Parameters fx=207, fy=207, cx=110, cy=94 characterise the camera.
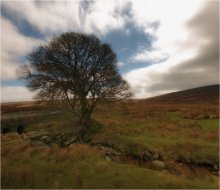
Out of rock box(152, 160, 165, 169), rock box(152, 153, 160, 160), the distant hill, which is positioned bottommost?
rock box(152, 160, 165, 169)

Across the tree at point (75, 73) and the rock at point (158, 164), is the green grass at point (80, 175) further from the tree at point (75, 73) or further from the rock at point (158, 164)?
the tree at point (75, 73)

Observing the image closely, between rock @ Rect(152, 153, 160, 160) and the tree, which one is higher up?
the tree

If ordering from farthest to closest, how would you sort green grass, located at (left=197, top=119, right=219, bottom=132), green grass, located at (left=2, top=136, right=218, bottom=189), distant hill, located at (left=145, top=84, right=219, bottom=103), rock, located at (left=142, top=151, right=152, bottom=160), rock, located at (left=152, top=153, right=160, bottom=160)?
distant hill, located at (left=145, top=84, right=219, bottom=103) → green grass, located at (left=197, top=119, right=219, bottom=132) → rock, located at (left=142, top=151, right=152, bottom=160) → rock, located at (left=152, top=153, right=160, bottom=160) → green grass, located at (left=2, top=136, right=218, bottom=189)

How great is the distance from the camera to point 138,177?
11.4 m

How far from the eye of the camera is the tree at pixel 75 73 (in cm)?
2486

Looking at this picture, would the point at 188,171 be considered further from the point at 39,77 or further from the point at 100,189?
the point at 39,77

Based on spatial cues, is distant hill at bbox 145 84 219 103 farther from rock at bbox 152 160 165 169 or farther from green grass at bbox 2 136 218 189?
green grass at bbox 2 136 218 189

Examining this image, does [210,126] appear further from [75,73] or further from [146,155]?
[75,73]

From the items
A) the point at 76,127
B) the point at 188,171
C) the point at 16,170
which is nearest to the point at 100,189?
the point at 16,170

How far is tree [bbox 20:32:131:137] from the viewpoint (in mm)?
24859

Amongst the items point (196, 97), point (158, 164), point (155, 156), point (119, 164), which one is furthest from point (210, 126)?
point (196, 97)

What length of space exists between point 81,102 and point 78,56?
5.70 metres

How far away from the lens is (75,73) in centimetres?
2536

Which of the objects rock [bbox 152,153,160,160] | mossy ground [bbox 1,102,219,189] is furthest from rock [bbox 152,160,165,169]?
rock [bbox 152,153,160,160]
